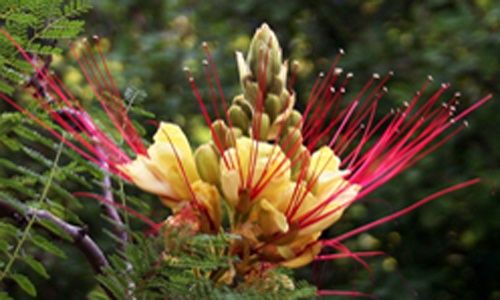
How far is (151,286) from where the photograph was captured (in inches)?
51.9

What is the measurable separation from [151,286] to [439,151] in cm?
318

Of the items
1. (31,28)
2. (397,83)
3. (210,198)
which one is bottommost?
(210,198)

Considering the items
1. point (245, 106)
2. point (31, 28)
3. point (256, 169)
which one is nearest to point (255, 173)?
point (256, 169)

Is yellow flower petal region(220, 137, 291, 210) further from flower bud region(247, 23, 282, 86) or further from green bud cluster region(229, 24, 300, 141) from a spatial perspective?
flower bud region(247, 23, 282, 86)

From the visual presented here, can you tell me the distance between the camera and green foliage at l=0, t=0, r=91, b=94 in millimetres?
1652

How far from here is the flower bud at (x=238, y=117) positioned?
5.30 feet

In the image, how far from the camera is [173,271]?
4.33 ft

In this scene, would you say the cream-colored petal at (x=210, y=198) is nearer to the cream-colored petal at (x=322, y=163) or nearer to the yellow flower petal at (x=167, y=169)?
the yellow flower petal at (x=167, y=169)

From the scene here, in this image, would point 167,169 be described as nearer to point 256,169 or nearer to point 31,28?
point 256,169

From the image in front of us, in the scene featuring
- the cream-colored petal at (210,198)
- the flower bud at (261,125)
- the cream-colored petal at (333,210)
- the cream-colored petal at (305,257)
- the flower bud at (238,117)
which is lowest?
the cream-colored petal at (305,257)

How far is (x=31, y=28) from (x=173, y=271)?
61 cm

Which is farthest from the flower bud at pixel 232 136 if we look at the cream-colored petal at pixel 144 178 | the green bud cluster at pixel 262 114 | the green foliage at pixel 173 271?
the green foliage at pixel 173 271

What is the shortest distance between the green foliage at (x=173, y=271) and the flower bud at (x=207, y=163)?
0.62 ft

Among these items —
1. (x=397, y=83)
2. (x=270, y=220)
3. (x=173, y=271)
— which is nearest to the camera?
(x=173, y=271)
